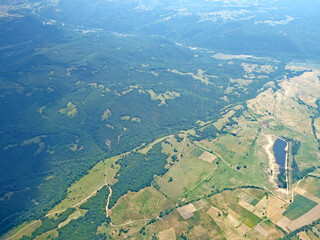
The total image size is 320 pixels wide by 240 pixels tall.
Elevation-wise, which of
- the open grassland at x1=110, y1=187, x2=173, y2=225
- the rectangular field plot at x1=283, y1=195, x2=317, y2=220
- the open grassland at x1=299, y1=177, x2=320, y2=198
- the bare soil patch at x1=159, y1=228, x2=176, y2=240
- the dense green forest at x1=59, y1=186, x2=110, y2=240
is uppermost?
the rectangular field plot at x1=283, y1=195, x2=317, y2=220

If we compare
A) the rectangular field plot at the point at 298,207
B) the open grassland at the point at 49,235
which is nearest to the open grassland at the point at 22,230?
the open grassland at the point at 49,235

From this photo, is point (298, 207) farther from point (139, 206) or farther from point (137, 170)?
point (137, 170)

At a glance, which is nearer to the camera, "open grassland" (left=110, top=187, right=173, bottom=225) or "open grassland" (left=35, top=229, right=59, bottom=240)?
"open grassland" (left=35, top=229, right=59, bottom=240)

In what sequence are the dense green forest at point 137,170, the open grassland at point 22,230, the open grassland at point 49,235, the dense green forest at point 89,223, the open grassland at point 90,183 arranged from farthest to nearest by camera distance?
1. the dense green forest at point 137,170
2. the open grassland at point 90,183
3. the open grassland at point 22,230
4. the open grassland at point 49,235
5. the dense green forest at point 89,223

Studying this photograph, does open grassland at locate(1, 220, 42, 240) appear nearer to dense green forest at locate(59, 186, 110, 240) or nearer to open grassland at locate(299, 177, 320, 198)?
dense green forest at locate(59, 186, 110, 240)

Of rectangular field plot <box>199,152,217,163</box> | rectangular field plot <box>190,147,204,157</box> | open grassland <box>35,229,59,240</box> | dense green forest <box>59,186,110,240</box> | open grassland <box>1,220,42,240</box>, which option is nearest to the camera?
dense green forest <box>59,186,110,240</box>

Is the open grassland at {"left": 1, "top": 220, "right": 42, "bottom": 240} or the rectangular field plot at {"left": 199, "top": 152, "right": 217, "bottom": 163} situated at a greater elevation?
the rectangular field plot at {"left": 199, "top": 152, "right": 217, "bottom": 163}

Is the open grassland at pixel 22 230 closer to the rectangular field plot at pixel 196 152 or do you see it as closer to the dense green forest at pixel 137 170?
the dense green forest at pixel 137 170

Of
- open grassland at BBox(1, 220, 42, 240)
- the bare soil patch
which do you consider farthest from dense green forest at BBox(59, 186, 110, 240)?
the bare soil patch

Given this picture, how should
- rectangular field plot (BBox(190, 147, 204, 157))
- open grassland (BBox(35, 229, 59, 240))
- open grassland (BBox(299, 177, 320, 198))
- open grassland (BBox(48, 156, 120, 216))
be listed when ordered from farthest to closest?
rectangular field plot (BBox(190, 147, 204, 157)) < open grassland (BBox(48, 156, 120, 216)) < open grassland (BBox(299, 177, 320, 198)) < open grassland (BBox(35, 229, 59, 240))
